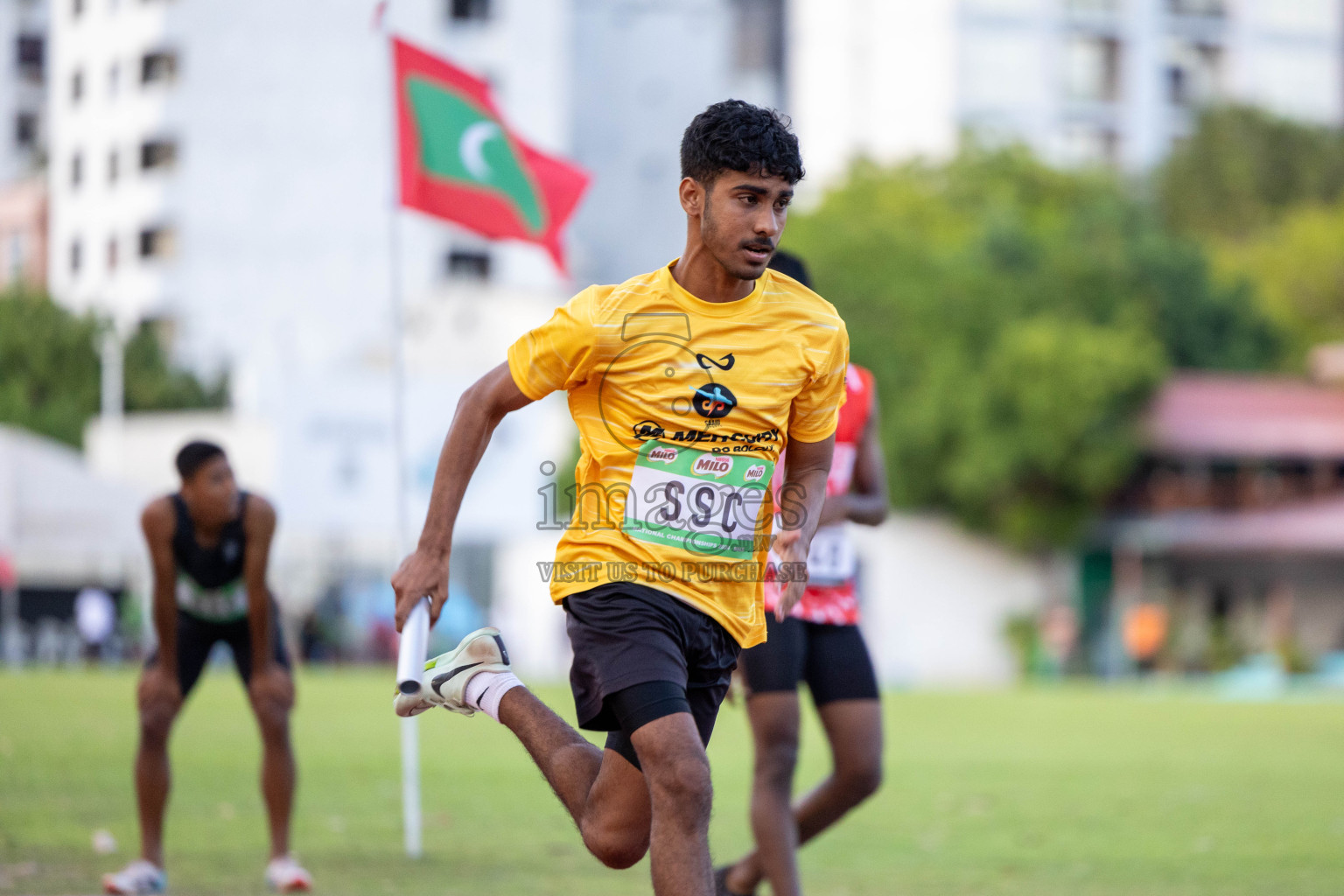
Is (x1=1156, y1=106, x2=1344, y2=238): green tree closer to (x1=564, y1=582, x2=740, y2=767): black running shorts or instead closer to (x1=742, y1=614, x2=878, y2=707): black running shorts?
(x1=742, y1=614, x2=878, y2=707): black running shorts

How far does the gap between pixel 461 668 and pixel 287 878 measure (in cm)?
260

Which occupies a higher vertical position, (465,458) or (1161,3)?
(1161,3)

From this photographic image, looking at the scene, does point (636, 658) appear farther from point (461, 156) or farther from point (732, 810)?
point (732, 810)

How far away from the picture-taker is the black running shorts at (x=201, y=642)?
806cm

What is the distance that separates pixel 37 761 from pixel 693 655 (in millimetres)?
9526

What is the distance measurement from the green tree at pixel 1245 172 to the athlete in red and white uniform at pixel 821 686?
64789 millimetres

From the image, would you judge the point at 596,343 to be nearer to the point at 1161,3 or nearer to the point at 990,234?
the point at 990,234

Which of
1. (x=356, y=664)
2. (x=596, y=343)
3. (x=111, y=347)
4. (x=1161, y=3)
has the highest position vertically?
(x=1161, y=3)

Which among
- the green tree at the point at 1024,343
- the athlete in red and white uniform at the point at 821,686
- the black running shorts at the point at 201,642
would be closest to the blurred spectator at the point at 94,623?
the green tree at the point at 1024,343

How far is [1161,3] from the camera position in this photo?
81.4 meters

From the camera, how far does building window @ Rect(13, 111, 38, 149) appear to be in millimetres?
75250

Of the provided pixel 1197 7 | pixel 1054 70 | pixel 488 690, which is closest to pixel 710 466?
pixel 488 690

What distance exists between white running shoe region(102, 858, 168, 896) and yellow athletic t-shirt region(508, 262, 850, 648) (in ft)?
10.8

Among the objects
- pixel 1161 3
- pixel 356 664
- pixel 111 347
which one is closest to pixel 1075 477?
pixel 356 664
